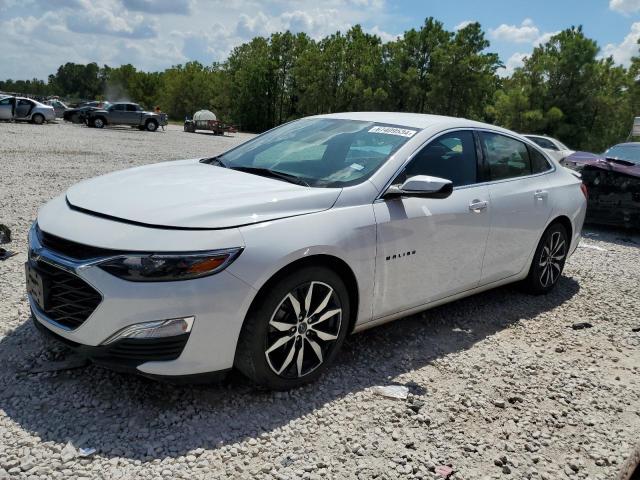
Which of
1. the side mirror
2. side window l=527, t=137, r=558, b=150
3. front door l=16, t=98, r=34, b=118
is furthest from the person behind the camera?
front door l=16, t=98, r=34, b=118

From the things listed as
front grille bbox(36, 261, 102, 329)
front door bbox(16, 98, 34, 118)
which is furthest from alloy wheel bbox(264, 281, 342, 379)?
front door bbox(16, 98, 34, 118)

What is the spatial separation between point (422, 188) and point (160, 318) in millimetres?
1801

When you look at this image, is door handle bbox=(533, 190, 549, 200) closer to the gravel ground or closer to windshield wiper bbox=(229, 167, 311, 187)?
the gravel ground

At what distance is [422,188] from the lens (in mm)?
3516

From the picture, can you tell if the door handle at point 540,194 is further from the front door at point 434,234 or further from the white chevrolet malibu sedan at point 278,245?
the front door at point 434,234

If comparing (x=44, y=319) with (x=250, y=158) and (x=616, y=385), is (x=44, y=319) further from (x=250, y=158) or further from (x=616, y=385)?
(x=616, y=385)

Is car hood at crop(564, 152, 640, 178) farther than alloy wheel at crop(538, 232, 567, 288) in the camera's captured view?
Yes

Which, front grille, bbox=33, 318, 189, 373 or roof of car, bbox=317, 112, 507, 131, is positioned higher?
roof of car, bbox=317, 112, 507, 131

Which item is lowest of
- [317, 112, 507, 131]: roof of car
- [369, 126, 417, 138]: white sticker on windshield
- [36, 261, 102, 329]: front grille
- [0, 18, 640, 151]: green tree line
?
[36, 261, 102, 329]: front grille

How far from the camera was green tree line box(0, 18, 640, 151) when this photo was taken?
1329 inches

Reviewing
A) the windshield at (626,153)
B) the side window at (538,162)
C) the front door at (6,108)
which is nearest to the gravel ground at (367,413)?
the side window at (538,162)

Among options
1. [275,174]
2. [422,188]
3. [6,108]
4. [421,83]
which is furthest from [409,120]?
[421,83]

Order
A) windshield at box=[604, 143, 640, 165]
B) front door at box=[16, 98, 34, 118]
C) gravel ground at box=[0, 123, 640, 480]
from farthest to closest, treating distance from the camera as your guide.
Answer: front door at box=[16, 98, 34, 118], windshield at box=[604, 143, 640, 165], gravel ground at box=[0, 123, 640, 480]

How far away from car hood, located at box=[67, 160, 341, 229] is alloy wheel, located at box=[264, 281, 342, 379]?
0.49 m
